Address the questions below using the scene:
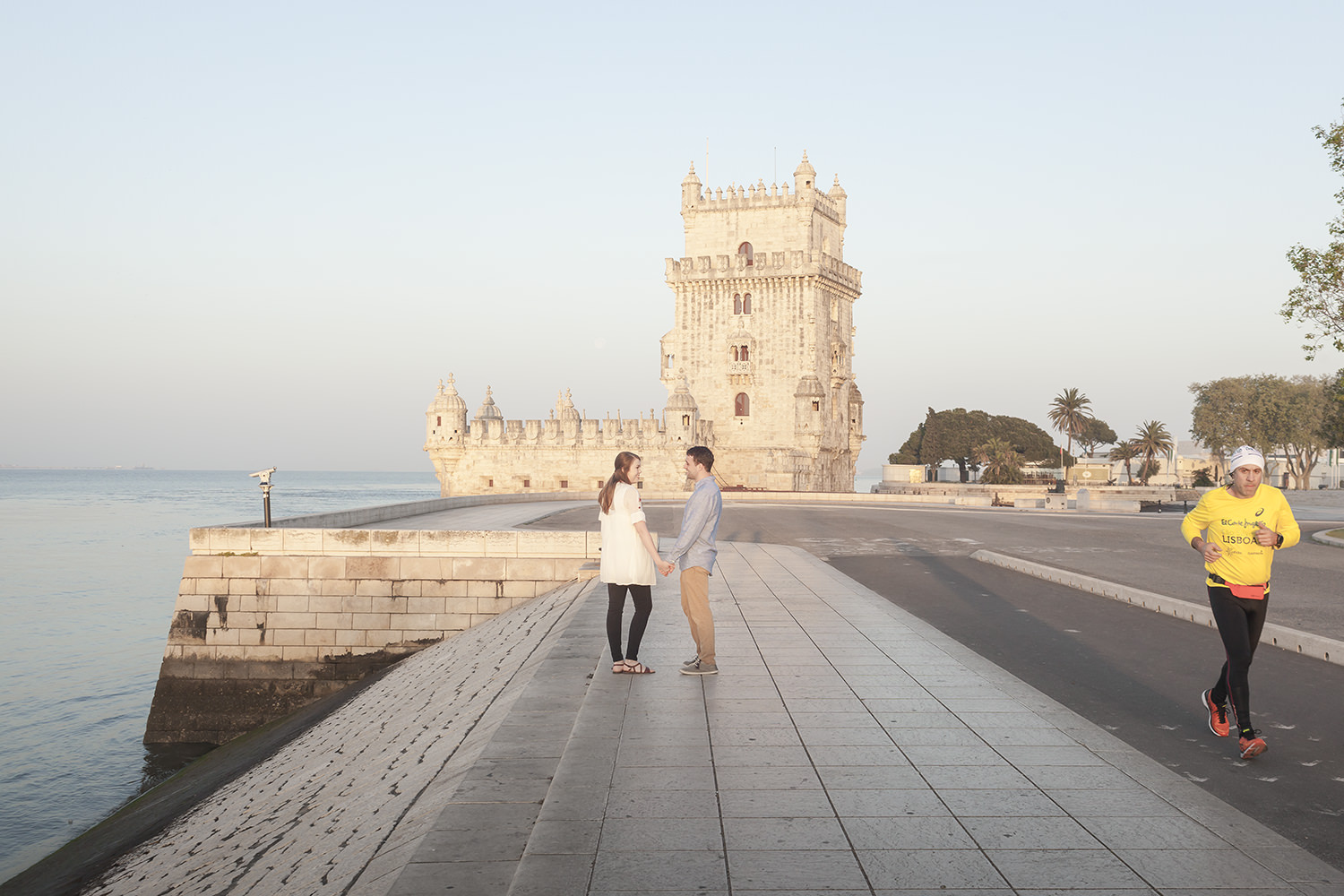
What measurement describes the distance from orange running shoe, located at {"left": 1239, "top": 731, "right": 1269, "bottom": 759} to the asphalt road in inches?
2.6

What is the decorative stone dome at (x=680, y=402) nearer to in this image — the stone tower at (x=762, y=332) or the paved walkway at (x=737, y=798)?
the stone tower at (x=762, y=332)

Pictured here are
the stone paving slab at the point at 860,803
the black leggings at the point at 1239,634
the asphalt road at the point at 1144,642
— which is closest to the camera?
the stone paving slab at the point at 860,803

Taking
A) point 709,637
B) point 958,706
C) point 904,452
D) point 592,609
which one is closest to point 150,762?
point 592,609

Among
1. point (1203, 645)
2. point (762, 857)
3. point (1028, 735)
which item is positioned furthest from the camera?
point (1203, 645)

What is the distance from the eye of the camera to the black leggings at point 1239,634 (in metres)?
6.08

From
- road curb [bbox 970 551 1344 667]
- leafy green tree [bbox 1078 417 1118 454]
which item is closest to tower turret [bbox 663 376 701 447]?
road curb [bbox 970 551 1344 667]

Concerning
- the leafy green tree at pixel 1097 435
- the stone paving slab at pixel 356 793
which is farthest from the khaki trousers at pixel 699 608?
the leafy green tree at pixel 1097 435

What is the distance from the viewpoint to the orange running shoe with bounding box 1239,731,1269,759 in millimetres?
5945

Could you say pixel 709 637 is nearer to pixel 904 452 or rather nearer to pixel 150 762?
pixel 150 762

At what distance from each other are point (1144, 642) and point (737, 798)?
7.19 m

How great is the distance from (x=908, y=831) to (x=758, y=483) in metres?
47.5

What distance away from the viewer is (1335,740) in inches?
254

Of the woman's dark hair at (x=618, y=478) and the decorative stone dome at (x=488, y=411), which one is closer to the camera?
the woman's dark hair at (x=618, y=478)

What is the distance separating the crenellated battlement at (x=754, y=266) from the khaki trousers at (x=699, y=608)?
45789mm
